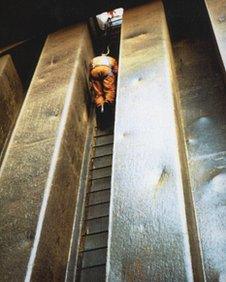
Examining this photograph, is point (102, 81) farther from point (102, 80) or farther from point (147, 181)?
point (147, 181)

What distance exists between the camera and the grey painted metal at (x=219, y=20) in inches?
158

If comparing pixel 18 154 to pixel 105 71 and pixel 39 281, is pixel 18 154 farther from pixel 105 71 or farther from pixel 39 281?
pixel 105 71

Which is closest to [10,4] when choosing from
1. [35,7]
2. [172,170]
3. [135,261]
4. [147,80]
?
[35,7]

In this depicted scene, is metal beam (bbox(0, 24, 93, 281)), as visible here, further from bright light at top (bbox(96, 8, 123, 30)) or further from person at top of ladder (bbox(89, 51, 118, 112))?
bright light at top (bbox(96, 8, 123, 30))

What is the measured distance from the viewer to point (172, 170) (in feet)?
9.80

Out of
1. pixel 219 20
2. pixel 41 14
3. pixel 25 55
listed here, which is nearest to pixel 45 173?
pixel 219 20

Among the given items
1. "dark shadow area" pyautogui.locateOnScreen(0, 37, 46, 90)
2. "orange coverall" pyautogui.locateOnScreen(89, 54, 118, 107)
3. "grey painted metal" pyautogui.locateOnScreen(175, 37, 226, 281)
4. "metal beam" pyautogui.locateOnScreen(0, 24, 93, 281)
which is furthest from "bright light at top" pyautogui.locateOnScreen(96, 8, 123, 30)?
"grey painted metal" pyautogui.locateOnScreen(175, 37, 226, 281)

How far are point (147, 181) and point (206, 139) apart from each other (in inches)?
40.6

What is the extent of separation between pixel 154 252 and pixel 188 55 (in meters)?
3.40

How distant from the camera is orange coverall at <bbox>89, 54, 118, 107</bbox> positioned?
15.8 feet

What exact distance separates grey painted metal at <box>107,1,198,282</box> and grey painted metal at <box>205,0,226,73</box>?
582mm

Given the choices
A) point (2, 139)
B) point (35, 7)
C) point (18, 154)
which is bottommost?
point (2, 139)

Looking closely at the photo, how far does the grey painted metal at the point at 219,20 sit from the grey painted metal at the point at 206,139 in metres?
0.48

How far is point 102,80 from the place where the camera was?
16.2 ft
